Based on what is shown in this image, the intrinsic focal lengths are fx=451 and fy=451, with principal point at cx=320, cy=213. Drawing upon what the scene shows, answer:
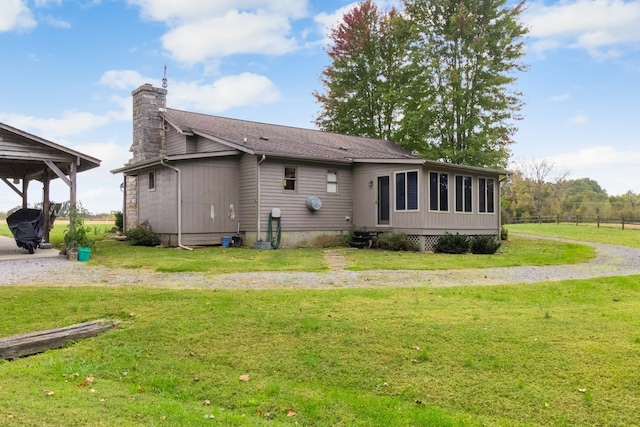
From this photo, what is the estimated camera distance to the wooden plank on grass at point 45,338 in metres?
4.56

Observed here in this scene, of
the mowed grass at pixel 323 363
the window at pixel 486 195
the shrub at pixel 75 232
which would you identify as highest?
the window at pixel 486 195

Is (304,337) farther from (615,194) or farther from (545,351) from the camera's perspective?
(615,194)

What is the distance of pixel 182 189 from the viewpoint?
1505 centimetres

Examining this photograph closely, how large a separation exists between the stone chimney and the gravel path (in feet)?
26.5

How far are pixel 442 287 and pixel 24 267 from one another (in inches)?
352

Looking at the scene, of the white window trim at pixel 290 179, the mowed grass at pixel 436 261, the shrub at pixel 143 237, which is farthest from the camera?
the shrub at pixel 143 237

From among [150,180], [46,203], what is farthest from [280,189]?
[46,203]

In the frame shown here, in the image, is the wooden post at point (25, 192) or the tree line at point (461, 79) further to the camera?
the tree line at point (461, 79)

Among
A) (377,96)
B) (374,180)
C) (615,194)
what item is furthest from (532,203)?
(374,180)

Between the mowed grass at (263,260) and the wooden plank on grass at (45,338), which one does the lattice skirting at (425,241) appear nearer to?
the mowed grass at (263,260)

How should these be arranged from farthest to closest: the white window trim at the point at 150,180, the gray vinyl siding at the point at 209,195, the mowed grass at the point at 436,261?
1. the white window trim at the point at 150,180
2. the gray vinyl siding at the point at 209,195
3. the mowed grass at the point at 436,261

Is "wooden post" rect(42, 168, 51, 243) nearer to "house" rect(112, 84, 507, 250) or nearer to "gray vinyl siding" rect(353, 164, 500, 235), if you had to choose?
"house" rect(112, 84, 507, 250)

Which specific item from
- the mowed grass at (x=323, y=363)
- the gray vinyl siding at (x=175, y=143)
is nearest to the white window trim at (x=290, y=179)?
the gray vinyl siding at (x=175, y=143)

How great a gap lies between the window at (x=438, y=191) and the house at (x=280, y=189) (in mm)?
36
